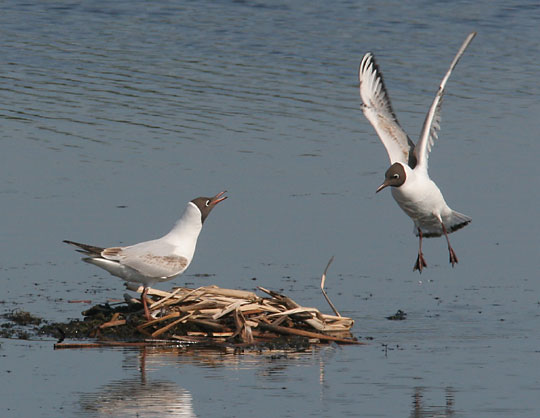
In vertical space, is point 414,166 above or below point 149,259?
above

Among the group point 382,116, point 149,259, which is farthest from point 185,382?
point 382,116

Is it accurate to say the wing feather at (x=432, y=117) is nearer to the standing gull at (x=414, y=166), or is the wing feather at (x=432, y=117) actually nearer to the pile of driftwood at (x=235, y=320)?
the standing gull at (x=414, y=166)

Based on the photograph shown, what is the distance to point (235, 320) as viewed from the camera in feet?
34.3

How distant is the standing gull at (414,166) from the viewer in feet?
43.1

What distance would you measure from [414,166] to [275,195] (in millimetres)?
1771

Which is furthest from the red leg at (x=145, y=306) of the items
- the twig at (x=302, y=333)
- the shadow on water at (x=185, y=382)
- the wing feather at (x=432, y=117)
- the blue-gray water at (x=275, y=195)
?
the wing feather at (x=432, y=117)

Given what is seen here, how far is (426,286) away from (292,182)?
11.5ft

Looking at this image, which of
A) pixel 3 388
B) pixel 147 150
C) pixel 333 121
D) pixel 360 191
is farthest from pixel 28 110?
pixel 3 388

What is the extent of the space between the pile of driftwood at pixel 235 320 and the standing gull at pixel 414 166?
2221 millimetres

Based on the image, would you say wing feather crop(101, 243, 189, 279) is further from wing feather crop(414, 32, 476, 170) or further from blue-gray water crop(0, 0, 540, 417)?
wing feather crop(414, 32, 476, 170)

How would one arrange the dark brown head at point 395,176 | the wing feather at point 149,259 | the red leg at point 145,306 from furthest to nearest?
the dark brown head at point 395,176, the wing feather at point 149,259, the red leg at point 145,306

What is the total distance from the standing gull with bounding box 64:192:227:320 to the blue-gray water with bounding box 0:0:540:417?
2.40 ft

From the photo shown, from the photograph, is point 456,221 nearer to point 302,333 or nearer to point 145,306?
point 302,333

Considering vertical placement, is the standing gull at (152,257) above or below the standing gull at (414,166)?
below
